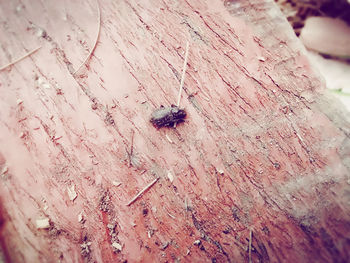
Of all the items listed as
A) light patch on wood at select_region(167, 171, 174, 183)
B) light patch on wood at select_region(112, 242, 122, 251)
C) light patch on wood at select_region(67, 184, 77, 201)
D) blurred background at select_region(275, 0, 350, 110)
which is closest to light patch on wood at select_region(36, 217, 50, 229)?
light patch on wood at select_region(67, 184, 77, 201)

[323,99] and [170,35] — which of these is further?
[170,35]

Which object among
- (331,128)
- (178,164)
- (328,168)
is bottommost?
(328,168)

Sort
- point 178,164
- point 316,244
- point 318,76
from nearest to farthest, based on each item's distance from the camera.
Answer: point 316,244, point 178,164, point 318,76

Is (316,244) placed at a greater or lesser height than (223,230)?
lesser

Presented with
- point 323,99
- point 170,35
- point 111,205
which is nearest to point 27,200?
point 111,205

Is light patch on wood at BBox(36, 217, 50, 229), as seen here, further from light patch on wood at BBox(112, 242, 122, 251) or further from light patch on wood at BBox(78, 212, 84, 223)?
light patch on wood at BBox(112, 242, 122, 251)

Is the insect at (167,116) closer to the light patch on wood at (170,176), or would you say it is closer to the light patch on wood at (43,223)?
the light patch on wood at (170,176)

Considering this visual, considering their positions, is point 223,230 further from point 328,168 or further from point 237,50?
point 237,50
